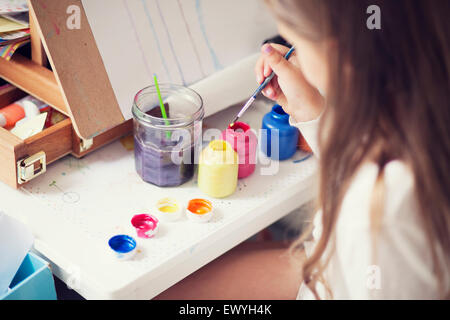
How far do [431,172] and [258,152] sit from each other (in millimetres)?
450

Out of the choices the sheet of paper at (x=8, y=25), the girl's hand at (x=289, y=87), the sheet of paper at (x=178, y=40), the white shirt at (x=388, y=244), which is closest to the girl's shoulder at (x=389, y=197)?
the white shirt at (x=388, y=244)

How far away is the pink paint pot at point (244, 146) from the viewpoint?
90cm

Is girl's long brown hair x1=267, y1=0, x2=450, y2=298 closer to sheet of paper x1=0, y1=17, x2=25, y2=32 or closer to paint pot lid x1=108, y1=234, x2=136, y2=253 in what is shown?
paint pot lid x1=108, y1=234, x2=136, y2=253

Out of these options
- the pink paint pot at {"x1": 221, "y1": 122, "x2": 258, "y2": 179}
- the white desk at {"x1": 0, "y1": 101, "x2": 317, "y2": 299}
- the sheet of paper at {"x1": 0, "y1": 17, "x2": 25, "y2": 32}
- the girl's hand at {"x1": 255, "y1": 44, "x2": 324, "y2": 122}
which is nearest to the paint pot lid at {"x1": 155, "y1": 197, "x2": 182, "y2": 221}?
the white desk at {"x1": 0, "y1": 101, "x2": 317, "y2": 299}

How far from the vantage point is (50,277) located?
723 millimetres

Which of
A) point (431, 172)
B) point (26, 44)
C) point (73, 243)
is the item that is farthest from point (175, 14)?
point (431, 172)

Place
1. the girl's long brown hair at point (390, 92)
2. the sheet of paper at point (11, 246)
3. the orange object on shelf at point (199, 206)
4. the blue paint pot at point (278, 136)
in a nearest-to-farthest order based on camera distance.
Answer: the girl's long brown hair at point (390, 92) < the sheet of paper at point (11, 246) < the orange object on shelf at point (199, 206) < the blue paint pot at point (278, 136)

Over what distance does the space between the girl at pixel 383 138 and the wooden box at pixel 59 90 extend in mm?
360

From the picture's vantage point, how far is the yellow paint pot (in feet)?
2.76

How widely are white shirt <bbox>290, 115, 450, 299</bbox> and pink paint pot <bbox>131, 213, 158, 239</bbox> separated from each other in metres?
0.29

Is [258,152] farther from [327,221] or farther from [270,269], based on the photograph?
[327,221]

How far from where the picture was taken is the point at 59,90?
840 mm

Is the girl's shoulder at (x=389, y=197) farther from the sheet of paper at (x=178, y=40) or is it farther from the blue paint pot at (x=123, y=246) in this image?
the sheet of paper at (x=178, y=40)
